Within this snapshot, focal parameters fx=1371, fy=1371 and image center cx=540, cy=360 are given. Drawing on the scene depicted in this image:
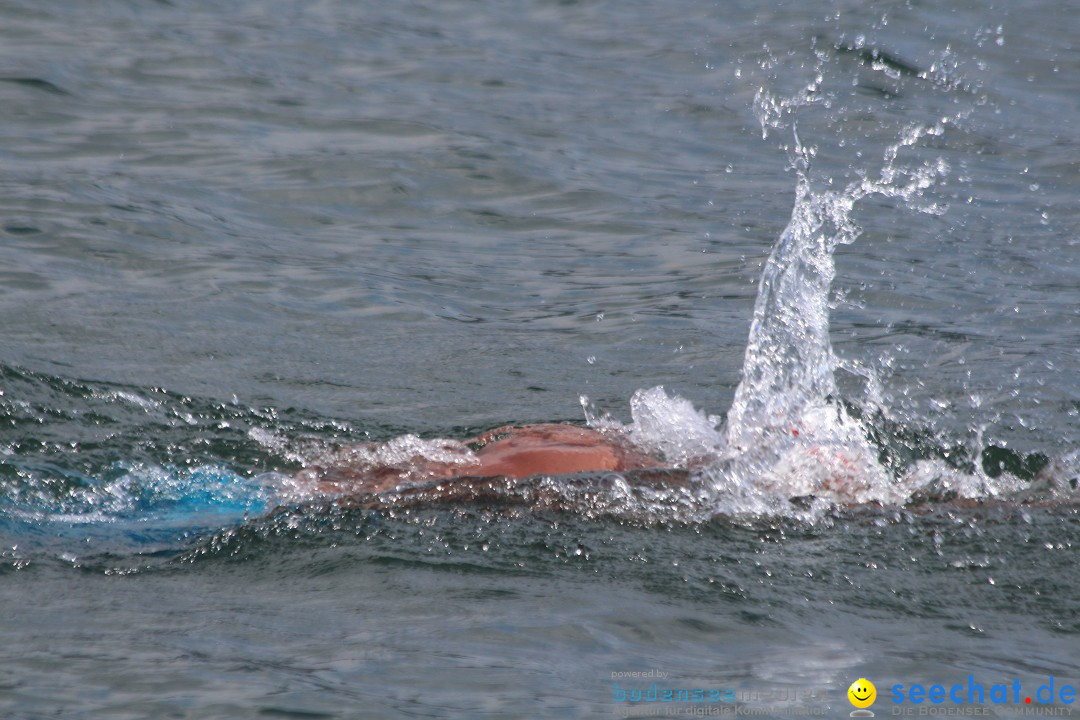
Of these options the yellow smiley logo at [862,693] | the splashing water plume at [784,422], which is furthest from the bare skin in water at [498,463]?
the yellow smiley logo at [862,693]

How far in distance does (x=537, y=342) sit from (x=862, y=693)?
3.75m

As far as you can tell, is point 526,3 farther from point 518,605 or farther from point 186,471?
point 518,605

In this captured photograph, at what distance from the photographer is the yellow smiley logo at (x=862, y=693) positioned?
139 inches

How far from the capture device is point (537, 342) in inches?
279

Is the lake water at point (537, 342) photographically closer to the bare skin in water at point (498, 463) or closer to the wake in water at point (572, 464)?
the wake in water at point (572, 464)

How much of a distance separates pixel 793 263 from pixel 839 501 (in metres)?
2.26

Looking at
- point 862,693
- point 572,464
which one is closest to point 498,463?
point 572,464

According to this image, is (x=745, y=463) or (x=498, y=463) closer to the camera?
(x=498, y=463)

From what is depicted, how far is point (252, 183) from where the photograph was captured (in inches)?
355

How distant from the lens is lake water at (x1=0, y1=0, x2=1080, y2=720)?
3850 millimetres

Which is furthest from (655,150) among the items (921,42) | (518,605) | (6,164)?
(518,605)

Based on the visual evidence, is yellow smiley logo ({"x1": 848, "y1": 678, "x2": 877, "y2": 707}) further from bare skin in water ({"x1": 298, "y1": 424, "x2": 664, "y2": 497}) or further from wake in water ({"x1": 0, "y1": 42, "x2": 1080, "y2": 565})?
bare skin in water ({"x1": 298, "y1": 424, "x2": 664, "y2": 497})

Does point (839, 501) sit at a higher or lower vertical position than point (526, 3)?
lower

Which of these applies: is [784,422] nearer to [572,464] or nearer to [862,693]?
[572,464]
